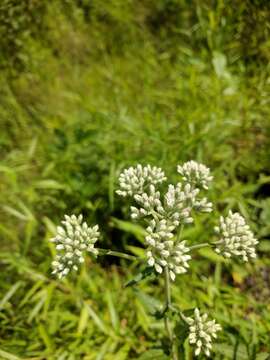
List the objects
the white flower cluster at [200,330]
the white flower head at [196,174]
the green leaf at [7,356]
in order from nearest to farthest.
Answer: the white flower cluster at [200,330]
the white flower head at [196,174]
the green leaf at [7,356]

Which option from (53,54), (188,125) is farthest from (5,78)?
(188,125)

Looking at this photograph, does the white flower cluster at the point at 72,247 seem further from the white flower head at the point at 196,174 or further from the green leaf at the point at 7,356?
the green leaf at the point at 7,356

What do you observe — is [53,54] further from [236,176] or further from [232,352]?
[232,352]

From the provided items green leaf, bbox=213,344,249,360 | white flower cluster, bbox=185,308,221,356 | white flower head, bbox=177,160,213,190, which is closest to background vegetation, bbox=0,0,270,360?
green leaf, bbox=213,344,249,360

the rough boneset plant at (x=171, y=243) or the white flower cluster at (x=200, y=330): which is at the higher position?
the rough boneset plant at (x=171, y=243)

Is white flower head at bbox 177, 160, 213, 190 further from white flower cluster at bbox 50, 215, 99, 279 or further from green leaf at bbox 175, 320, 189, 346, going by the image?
green leaf at bbox 175, 320, 189, 346

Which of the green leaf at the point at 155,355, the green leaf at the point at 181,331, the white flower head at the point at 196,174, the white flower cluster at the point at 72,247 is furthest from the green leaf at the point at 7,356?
the white flower head at the point at 196,174
